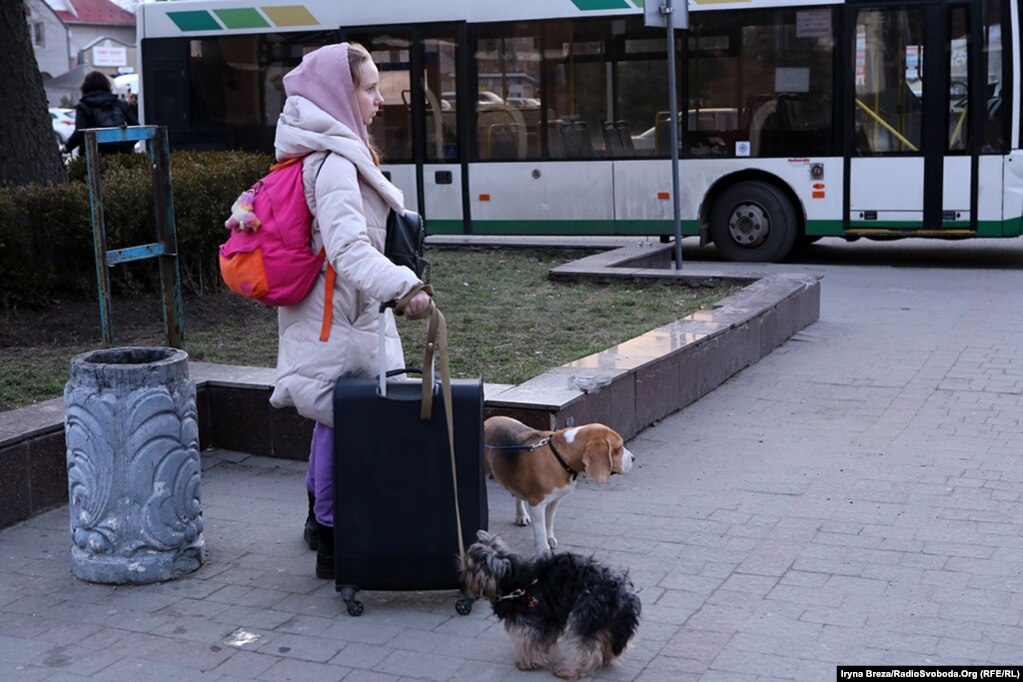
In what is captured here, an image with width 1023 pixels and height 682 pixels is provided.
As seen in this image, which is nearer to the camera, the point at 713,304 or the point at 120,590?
the point at 120,590

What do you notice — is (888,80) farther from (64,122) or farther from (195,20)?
(64,122)

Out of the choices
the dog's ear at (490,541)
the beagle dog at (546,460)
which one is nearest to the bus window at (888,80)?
the beagle dog at (546,460)

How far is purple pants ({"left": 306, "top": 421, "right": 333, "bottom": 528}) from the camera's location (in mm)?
4883

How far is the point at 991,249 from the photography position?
15859mm

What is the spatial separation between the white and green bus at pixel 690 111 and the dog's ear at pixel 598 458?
9818 mm

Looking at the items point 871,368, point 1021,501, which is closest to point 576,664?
point 1021,501

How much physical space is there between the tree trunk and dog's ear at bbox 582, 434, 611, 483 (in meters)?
6.49

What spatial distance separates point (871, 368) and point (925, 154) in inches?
213

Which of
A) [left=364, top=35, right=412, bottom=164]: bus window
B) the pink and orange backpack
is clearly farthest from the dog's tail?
[left=364, top=35, right=412, bottom=164]: bus window

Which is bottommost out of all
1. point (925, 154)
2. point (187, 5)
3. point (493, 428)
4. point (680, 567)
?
point (680, 567)

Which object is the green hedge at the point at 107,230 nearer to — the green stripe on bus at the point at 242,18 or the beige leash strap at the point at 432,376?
the beige leash strap at the point at 432,376

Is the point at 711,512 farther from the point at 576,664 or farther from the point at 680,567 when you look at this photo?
the point at 576,664

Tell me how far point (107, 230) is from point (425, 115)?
24.0ft

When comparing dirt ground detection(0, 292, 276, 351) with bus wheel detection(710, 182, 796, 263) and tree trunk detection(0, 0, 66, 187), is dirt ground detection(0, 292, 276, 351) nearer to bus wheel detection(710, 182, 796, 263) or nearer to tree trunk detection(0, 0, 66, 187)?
tree trunk detection(0, 0, 66, 187)
